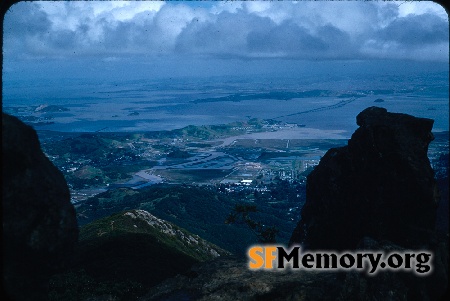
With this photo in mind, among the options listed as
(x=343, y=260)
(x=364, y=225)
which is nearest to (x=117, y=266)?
(x=343, y=260)

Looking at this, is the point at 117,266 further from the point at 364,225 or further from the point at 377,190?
the point at 377,190

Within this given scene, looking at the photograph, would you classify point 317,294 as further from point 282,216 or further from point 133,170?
point 133,170

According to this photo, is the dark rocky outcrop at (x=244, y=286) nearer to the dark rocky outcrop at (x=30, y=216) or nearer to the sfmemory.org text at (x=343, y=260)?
the sfmemory.org text at (x=343, y=260)

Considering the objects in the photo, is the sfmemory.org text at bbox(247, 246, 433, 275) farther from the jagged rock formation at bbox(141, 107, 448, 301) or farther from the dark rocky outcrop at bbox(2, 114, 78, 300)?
the dark rocky outcrop at bbox(2, 114, 78, 300)

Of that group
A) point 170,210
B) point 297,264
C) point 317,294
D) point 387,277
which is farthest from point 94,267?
point 170,210

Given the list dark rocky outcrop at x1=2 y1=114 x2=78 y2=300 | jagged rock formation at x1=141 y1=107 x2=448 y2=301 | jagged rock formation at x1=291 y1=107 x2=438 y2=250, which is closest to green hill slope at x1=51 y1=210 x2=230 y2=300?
jagged rock formation at x1=141 y1=107 x2=448 y2=301
